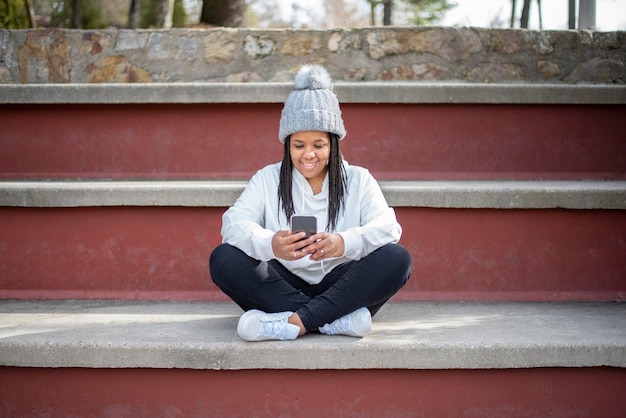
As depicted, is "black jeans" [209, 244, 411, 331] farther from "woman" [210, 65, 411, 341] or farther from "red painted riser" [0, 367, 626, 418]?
"red painted riser" [0, 367, 626, 418]

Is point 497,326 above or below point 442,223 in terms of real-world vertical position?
below

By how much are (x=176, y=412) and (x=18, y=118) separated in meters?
1.65

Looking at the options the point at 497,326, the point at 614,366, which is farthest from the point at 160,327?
the point at 614,366

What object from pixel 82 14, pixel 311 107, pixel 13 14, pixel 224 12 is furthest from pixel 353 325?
pixel 82 14

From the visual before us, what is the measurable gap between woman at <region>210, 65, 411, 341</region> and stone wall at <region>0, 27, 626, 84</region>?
1.41 meters

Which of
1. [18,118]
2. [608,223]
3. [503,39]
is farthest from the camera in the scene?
[503,39]

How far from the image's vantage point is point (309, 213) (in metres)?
2.31

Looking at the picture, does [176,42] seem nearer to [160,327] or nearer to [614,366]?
[160,327]

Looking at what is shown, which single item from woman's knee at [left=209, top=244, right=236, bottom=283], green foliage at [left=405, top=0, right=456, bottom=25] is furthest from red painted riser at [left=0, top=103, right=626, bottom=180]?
green foliage at [left=405, top=0, right=456, bottom=25]

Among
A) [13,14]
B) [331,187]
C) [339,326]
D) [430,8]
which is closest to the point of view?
[339,326]

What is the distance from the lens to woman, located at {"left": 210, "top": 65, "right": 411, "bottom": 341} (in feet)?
6.68

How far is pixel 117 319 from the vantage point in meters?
2.26

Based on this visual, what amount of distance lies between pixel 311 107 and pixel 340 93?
0.74 m

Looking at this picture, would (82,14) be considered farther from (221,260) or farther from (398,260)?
(398,260)
